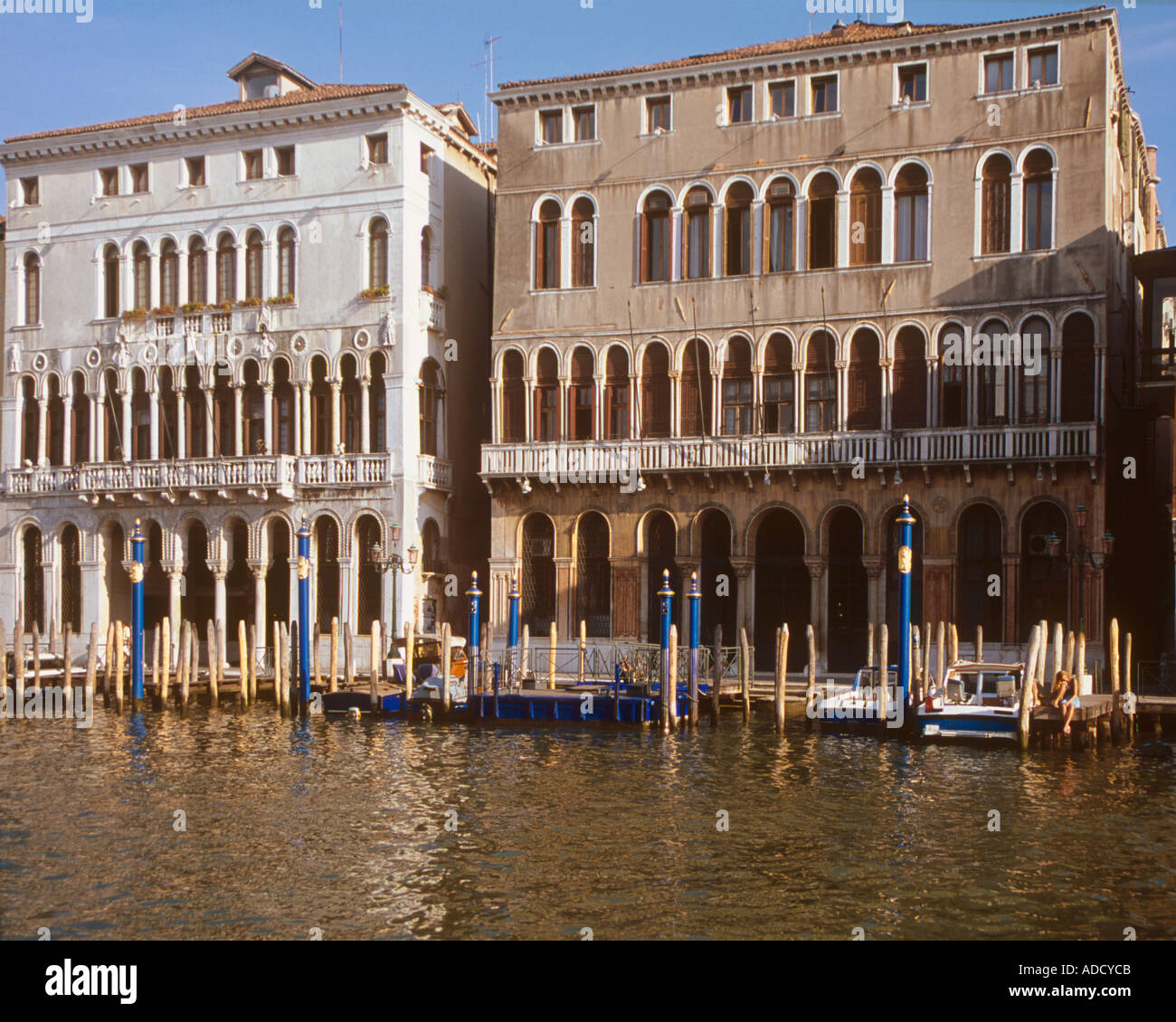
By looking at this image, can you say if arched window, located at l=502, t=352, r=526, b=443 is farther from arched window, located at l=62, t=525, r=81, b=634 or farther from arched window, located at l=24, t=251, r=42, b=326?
arched window, located at l=24, t=251, r=42, b=326

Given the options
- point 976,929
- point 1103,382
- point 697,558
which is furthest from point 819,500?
point 976,929

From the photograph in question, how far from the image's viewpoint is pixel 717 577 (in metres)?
28.6

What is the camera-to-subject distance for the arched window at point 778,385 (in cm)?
2819

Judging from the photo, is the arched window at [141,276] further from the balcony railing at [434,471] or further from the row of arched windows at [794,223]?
the row of arched windows at [794,223]

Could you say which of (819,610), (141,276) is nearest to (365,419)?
(141,276)

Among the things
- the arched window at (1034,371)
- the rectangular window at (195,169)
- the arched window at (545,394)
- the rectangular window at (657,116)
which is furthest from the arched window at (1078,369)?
the rectangular window at (195,169)

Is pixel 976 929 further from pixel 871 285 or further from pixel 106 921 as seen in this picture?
pixel 871 285

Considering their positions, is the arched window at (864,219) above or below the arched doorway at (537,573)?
above

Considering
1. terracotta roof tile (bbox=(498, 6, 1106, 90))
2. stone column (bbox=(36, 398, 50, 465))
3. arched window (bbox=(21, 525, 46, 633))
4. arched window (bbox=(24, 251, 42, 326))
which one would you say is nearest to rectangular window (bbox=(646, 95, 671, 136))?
terracotta roof tile (bbox=(498, 6, 1106, 90))

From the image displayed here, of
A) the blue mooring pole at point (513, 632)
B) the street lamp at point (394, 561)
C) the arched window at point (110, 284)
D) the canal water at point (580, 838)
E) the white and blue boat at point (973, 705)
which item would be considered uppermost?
the arched window at point (110, 284)

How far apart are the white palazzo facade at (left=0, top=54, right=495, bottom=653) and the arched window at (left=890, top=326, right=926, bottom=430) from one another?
362 inches

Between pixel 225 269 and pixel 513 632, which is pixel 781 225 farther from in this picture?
pixel 225 269

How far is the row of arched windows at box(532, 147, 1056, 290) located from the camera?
87.0 feet

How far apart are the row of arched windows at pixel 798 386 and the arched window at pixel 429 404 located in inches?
70.8
